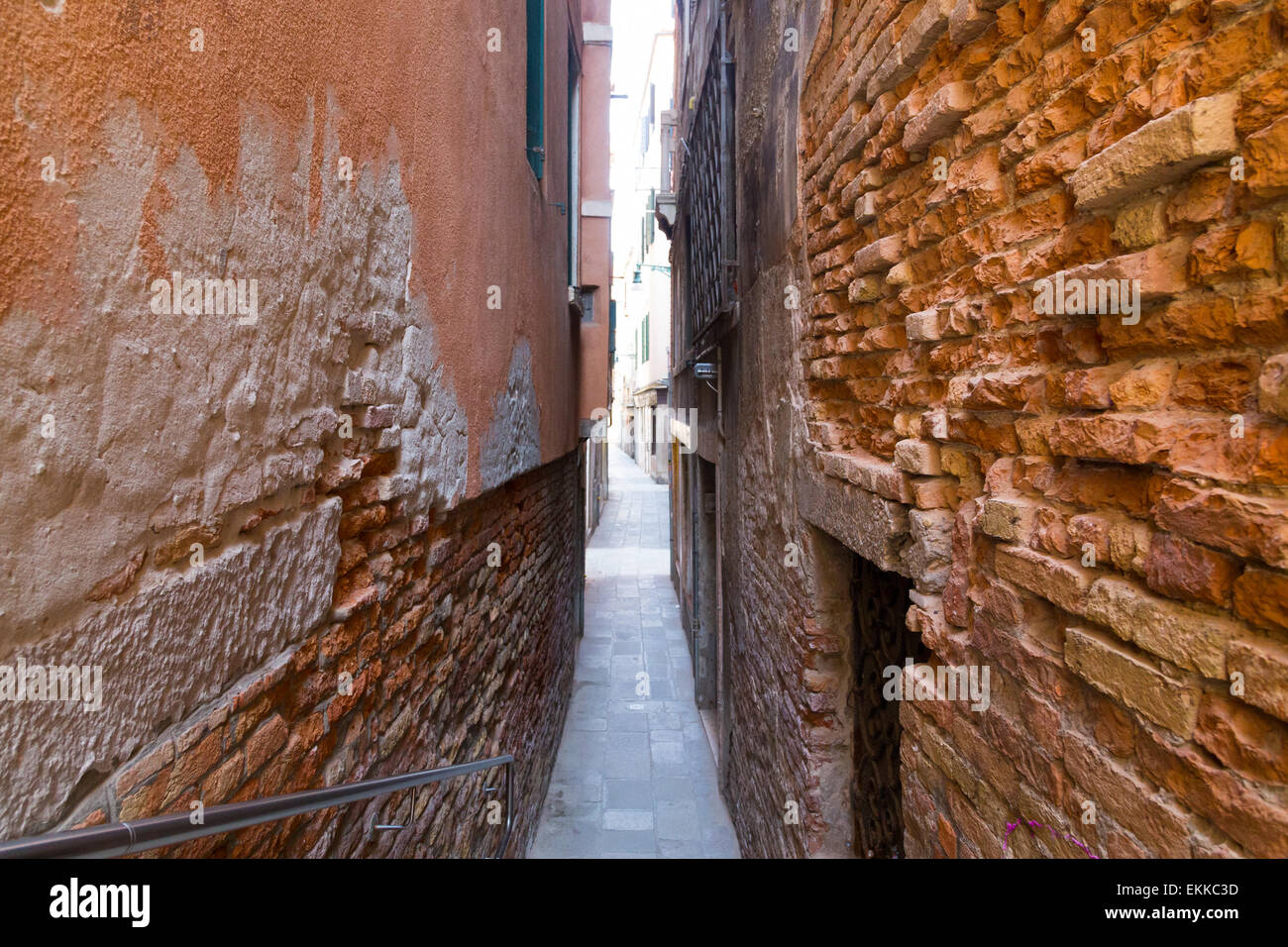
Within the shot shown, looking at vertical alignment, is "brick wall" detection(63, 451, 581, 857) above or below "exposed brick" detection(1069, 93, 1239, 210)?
below

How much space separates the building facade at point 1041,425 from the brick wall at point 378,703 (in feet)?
4.88

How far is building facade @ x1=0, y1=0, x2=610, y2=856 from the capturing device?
970mm

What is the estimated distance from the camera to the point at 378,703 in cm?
220

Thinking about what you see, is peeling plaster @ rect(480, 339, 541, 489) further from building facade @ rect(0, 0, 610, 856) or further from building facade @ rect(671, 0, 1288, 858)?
building facade @ rect(671, 0, 1288, 858)

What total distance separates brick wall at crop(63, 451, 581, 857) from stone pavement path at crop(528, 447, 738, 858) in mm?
1091

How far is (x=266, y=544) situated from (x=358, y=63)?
1311 mm

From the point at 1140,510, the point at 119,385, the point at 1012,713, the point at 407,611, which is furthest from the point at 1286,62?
the point at 407,611

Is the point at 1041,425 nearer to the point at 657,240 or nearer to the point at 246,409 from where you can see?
the point at 246,409

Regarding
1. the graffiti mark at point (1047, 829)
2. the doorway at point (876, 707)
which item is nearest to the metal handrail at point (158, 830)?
the graffiti mark at point (1047, 829)

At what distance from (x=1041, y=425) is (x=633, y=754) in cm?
580

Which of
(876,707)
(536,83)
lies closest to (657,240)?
(536,83)

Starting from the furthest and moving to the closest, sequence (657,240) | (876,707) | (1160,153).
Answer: (657,240), (876,707), (1160,153)
